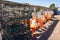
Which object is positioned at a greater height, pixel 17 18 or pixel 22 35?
pixel 17 18

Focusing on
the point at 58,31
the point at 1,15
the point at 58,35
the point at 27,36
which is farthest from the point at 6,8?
the point at 58,31

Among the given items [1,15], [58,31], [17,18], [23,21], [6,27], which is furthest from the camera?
[58,31]

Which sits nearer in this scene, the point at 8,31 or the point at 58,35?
the point at 8,31

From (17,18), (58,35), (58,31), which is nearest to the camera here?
(17,18)

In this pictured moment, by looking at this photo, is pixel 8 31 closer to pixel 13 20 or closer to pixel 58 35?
pixel 13 20

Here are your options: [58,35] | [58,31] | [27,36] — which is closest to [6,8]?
[27,36]

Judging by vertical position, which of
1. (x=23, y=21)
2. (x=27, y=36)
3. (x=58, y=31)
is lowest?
(x=58, y=31)

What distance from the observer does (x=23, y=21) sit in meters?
4.69

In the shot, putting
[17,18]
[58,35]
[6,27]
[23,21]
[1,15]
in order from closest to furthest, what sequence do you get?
1. [1,15]
2. [6,27]
3. [17,18]
4. [23,21]
5. [58,35]

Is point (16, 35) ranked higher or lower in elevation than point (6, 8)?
lower

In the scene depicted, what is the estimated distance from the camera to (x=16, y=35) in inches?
174

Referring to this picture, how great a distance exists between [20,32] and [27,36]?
256 mm

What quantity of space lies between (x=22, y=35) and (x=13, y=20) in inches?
16.7

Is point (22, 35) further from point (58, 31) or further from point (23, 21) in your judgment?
point (58, 31)
